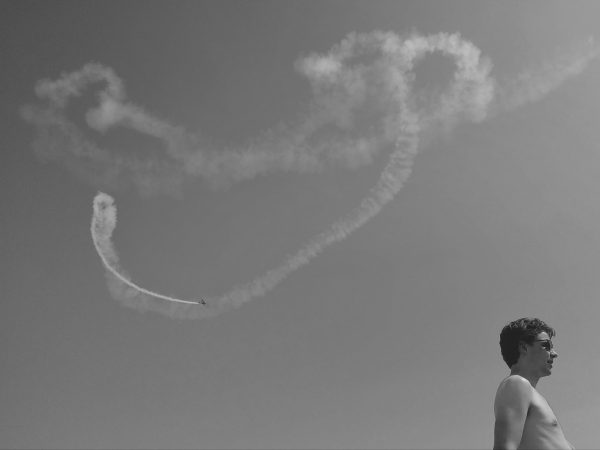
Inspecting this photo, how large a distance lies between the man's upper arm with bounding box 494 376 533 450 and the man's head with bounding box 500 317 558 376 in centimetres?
99

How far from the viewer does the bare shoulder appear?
8.66 meters

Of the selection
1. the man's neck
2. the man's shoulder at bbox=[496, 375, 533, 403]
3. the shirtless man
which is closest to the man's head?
the shirtless man

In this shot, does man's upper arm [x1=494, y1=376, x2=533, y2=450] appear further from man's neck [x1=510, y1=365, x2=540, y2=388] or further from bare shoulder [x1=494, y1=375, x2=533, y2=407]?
man's neck [x1=510, y1=365, x2=540, y2=388]

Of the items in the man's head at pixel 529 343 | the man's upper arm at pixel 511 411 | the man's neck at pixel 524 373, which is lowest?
the man's upper arm at pixel 511 411

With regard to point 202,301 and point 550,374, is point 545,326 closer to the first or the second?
point 550,374

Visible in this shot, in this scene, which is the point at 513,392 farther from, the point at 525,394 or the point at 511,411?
the point at 511,411

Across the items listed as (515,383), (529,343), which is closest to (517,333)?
(529,343)

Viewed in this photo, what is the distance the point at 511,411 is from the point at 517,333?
2.03 metres

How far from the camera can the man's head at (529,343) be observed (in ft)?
32.5

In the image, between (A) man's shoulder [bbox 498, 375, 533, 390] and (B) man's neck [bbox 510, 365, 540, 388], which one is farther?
(B) man's neck [bbox 510, 365, 540, 388]

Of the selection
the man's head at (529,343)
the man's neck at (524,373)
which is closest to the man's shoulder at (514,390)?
the man's neck at (524,373)

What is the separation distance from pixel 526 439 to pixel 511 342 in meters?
2.02

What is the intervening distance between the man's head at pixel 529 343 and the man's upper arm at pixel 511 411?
0.99 m

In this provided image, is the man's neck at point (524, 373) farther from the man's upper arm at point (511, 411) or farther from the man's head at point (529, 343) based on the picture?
the man's upper arm at point (511, 411)
